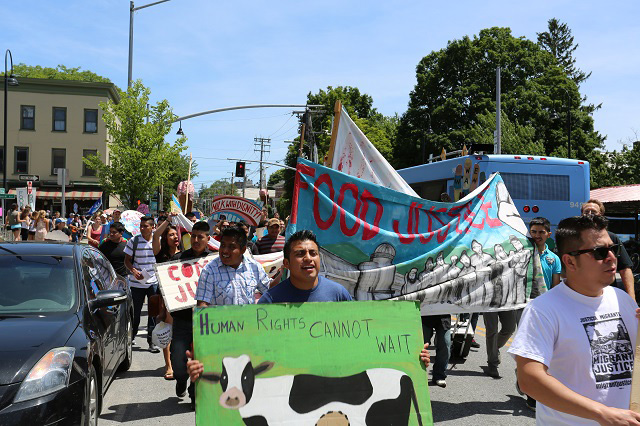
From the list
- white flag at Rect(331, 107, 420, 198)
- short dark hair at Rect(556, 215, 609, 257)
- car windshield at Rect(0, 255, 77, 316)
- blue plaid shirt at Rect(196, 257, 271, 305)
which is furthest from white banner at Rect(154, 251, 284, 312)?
short dark hair at Rect(556, 215, 609, 257)

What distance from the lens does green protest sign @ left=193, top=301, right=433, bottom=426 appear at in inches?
136

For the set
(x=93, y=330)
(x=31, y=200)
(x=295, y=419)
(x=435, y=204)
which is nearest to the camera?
(x=295, y=419)

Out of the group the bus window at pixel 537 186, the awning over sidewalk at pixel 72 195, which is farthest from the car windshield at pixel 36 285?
the awning over sidewalk at pixel 72 195

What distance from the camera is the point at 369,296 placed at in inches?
229

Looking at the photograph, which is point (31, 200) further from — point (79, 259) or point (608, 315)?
point (608, 315)

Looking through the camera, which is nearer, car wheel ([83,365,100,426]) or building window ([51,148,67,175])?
car wheel ([83,365,100,426])

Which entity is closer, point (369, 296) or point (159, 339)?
point (369, 296)

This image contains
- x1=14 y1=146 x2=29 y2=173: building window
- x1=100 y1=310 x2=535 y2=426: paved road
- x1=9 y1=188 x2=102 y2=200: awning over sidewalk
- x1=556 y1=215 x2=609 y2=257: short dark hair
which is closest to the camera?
x1=556 y1=215 x2=609 y2=257: short dark hair

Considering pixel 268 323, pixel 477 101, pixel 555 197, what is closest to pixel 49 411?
pixel 268 323

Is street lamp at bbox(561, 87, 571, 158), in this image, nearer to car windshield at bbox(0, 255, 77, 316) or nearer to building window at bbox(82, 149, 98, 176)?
building window at bbox(82, 149, 98, 176)

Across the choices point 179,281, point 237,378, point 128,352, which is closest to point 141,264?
point 128,352

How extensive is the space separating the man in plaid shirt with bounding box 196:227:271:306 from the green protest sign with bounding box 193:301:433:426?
6.49 feet

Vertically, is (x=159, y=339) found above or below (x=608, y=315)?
below

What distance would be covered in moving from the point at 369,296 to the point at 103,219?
14.5 meters
